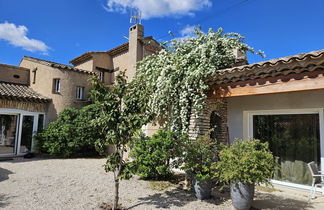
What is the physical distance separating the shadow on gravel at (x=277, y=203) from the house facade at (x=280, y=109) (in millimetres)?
1112

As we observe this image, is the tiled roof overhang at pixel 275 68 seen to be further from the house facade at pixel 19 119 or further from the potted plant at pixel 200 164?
the house facade at pixel 19 119

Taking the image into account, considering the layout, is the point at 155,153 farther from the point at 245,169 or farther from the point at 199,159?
the point at 245,169

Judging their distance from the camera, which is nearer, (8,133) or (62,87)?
(8,133)

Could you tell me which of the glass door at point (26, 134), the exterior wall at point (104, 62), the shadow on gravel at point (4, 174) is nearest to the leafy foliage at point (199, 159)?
the shadow on gravel at point (4, 174)

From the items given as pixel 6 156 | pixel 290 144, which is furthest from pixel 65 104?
pixel 290 144

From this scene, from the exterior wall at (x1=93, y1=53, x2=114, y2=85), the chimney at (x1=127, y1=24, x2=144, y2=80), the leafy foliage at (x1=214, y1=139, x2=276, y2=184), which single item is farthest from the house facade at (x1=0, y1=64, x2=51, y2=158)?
the leafy foliage at (x1=214, y1=139, x2=276, y2=184)

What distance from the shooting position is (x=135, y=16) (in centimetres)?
1449

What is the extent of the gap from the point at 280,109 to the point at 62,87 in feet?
42.4

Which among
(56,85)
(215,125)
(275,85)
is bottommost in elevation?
(215,125)

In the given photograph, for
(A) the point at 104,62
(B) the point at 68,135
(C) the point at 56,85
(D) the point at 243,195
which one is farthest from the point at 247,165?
(A) the point at 104,62

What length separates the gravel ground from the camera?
502 cm

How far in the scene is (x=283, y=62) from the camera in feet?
15.2

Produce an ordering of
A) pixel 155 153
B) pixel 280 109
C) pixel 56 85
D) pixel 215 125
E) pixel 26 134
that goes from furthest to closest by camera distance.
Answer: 1. pixel 56 85
2. pixel 26 134
3. pixel 215 125
4. pixel 280 109
5. pixel 155 153

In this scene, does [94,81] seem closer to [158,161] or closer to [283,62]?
[158,161]
